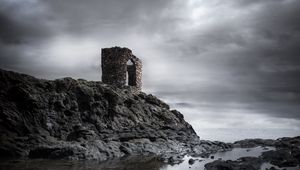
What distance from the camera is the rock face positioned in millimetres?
29875

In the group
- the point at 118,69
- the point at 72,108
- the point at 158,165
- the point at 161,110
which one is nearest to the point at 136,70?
the point at 118,69

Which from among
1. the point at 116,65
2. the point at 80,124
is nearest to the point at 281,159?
the point at 80,124

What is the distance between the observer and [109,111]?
41.7 m

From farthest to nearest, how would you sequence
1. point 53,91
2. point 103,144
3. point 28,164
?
point 53,91, point 103,144, point 28,164

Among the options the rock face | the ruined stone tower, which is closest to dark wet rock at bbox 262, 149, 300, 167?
the rock face

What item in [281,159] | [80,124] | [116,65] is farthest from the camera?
[116,65]

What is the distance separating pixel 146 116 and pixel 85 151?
57.4 ft

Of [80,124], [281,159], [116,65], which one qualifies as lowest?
[281,159]

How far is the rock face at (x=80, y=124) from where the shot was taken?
1176 inches

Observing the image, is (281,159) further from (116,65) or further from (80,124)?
(116,65)

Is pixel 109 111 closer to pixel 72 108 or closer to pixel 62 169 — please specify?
pixel 72 108

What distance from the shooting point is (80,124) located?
3741cm

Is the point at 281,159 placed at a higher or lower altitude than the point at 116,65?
lower

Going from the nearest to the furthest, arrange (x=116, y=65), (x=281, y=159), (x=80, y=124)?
(x=281, y=159) < (x=80, y=124) < (x=116, y=65)
